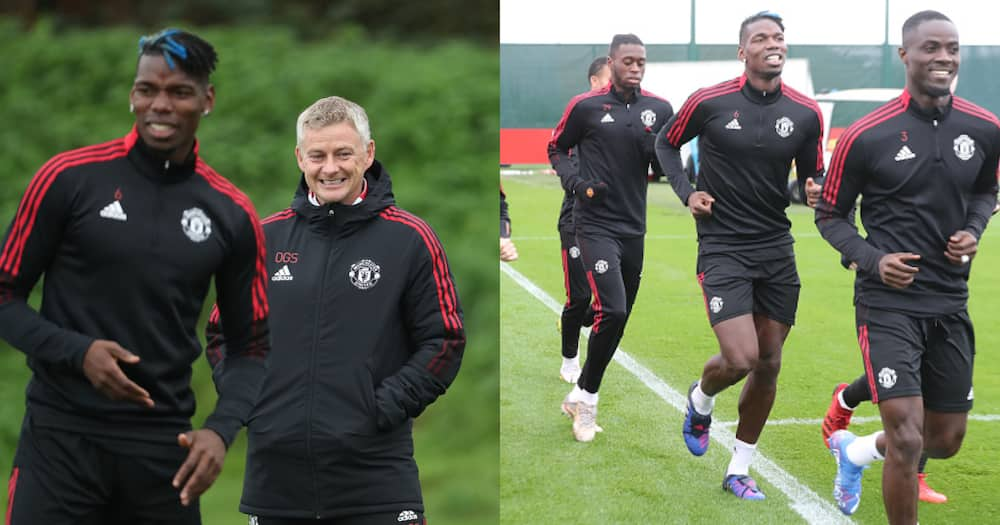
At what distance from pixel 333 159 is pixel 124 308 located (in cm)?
75

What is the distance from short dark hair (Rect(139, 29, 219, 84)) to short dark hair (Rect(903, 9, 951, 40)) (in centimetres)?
291

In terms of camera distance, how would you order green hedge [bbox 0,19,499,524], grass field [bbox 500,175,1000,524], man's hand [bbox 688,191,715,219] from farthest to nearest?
green hedge [bbox 0,19,499,524]
man's hand [bbox 688,191,715,219]
grass field [bbox 500,175,1000,524]

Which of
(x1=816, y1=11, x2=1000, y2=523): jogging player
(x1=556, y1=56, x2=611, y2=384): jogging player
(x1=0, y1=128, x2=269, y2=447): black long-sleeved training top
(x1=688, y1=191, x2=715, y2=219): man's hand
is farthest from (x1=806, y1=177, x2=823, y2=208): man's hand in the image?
(x1=0, y1=128, x2=269, y2=447): black long-sleeved training top

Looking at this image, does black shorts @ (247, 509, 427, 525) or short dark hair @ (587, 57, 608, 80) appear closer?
black shorts @ (247, 509, 427, 525)

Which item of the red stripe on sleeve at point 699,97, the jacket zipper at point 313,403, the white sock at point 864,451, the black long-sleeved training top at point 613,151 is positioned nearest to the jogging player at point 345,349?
the jacket zipper at point 313,403

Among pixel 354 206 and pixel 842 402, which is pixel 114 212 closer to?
pixel 354 206

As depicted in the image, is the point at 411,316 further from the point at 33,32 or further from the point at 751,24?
the point at 33,32

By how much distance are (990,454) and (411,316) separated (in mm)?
4342

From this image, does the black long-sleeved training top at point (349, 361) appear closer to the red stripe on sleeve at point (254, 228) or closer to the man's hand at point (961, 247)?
the red stripe on sleeve at point (254, 228)

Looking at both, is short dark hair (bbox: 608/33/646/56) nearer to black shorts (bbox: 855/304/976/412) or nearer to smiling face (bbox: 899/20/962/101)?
smiling face (bbox: 899/20/962/101)

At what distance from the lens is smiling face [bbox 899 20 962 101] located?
197 inches

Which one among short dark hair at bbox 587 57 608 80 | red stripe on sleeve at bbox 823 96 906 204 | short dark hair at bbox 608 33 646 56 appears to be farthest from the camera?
short dark hair at bbox 587 57 608 80

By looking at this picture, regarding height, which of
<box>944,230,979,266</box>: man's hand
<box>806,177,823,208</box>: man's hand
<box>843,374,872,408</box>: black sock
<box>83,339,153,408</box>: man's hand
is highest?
<box>83,339,153,408</box>: man's hand

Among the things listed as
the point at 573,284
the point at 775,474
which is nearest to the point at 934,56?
the point at 775,474
